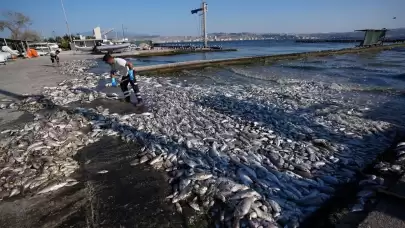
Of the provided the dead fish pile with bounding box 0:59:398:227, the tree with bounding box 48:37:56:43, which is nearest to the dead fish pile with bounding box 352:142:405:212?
the dead fish pile with bounding box 0:59:398:227

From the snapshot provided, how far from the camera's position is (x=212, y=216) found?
3.51 meters

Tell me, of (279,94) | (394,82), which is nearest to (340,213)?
(279,94)

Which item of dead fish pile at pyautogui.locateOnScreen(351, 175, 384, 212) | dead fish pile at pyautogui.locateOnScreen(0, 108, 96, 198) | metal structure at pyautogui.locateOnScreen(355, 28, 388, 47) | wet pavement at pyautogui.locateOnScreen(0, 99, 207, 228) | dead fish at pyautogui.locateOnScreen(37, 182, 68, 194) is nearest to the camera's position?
dead fish pile at pyautogui.locateOnScreen(351, 175, 384, 212)

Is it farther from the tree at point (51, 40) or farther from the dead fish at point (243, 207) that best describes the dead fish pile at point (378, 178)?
the tree at point (51, 40)

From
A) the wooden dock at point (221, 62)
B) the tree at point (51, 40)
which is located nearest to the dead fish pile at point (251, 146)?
the wooden dock at point (221, 62)

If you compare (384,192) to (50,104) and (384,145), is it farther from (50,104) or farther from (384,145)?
(50,104)

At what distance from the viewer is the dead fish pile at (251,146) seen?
3744mm

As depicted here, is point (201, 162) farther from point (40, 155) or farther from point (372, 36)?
point (372, 36)

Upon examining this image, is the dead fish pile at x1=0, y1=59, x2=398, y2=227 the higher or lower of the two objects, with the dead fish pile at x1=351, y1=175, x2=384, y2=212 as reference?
lower

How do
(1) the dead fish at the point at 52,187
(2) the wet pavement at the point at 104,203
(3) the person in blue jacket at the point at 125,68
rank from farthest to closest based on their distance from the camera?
(3) the person in blue jacket at the point at 125,68 → (1) the dead fish at the point at 52,187 → (2) the wet pavement at the point at 104,203

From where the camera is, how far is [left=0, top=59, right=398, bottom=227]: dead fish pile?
12.3ft

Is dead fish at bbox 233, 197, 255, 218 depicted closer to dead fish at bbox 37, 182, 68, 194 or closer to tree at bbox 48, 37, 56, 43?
dead fish at bbox 37, 182, 68, 194

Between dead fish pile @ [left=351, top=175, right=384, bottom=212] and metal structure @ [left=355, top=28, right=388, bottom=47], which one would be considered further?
metal structure @ [left=355, top=28, right=388, bottom=47]

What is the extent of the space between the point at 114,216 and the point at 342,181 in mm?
4065
